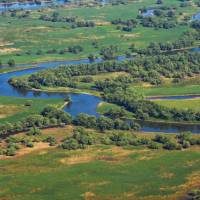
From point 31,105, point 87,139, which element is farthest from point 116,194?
point 31,105

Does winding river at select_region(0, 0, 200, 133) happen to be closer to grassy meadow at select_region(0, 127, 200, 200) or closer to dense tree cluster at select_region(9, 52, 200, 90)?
dense tree cluster at select_region(9, 52, 200, 90)

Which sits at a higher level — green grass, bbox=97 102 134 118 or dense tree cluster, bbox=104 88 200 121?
dense tree cluster, bbox=104 88 200 121

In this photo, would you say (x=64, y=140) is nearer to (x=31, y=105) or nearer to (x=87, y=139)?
(x=87, y=139)

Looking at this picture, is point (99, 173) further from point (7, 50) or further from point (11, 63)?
point (7, 50)

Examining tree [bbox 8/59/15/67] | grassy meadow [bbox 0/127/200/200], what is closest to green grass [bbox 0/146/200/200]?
grassy meadow [bbox 0/127/200/200]

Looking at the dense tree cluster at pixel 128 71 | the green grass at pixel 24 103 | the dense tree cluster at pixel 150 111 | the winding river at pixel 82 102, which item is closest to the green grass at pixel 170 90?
the winding river at pixel 82 102

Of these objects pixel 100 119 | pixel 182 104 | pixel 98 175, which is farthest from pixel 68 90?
pixel 98 175
